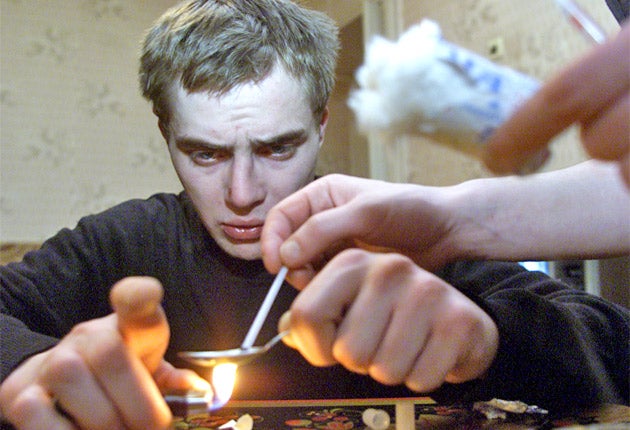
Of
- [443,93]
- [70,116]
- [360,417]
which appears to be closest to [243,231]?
[360,417]

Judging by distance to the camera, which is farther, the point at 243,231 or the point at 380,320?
the point at 243,231

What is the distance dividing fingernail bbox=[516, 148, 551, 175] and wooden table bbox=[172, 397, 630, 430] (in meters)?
0.34

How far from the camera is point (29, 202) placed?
2.00 m

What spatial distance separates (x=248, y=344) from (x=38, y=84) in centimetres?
185

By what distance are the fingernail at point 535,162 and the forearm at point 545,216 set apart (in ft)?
1.39

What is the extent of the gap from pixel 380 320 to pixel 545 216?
0.33 meters

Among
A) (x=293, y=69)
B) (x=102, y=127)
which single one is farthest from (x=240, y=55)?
(x=102, y=127)

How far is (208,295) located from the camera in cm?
111

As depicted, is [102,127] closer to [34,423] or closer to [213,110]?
[213,110]

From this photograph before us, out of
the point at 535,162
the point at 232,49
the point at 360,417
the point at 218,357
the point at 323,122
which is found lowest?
the point at 360,417

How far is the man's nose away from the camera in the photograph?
96 cm

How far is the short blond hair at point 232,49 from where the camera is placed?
38.9 inches

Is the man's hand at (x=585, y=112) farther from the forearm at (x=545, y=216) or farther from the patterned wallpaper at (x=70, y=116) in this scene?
the patterned wallpaper at (x=70, y=116)

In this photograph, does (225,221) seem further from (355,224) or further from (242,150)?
(355,224)
